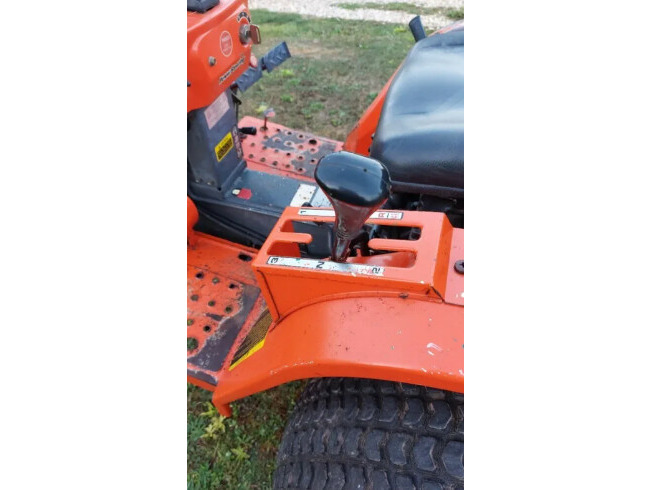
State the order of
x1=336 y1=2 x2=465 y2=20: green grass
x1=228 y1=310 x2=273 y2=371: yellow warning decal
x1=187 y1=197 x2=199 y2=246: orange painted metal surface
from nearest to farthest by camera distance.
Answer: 1. x1=228 y1=310 x2=273 y2=371: yellow warning decal
2. x1=187 y1=197 x2=199 y2=246: orange painted metal surface
3. x1=336 y1=2 x2=465 y2=20: green grass

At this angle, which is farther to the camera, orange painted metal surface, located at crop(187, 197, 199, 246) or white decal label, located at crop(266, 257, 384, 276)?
orange painted metal surface, located at crop(187, 197, 199, 246)

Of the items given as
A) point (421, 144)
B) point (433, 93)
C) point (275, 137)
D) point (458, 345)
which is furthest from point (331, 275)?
point (275, 137)

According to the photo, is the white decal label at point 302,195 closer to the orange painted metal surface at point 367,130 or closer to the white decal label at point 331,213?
the orange painted metal surface at point 367,130

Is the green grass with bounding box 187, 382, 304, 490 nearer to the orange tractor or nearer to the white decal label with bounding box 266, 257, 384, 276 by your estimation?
the orange tractor

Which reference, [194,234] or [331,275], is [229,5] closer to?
[194,234]

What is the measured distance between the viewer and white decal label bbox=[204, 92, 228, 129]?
2170 mm

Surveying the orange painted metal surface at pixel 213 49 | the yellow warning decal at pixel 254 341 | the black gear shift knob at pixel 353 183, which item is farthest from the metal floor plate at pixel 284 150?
the black gear shift knob at pixel 353 183

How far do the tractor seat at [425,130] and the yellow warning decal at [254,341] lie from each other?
0.67m

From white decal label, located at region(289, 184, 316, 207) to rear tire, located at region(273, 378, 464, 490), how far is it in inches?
41.7

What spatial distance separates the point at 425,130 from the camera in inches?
70.0

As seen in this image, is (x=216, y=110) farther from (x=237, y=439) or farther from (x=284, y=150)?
(x=237, y=439)

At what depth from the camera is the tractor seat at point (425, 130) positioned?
171cm

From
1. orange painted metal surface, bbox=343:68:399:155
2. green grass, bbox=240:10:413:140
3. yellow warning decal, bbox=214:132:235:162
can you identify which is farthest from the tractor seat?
green grass, bbox=240:10:413:140

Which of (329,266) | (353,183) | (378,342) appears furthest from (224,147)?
(378,342)
